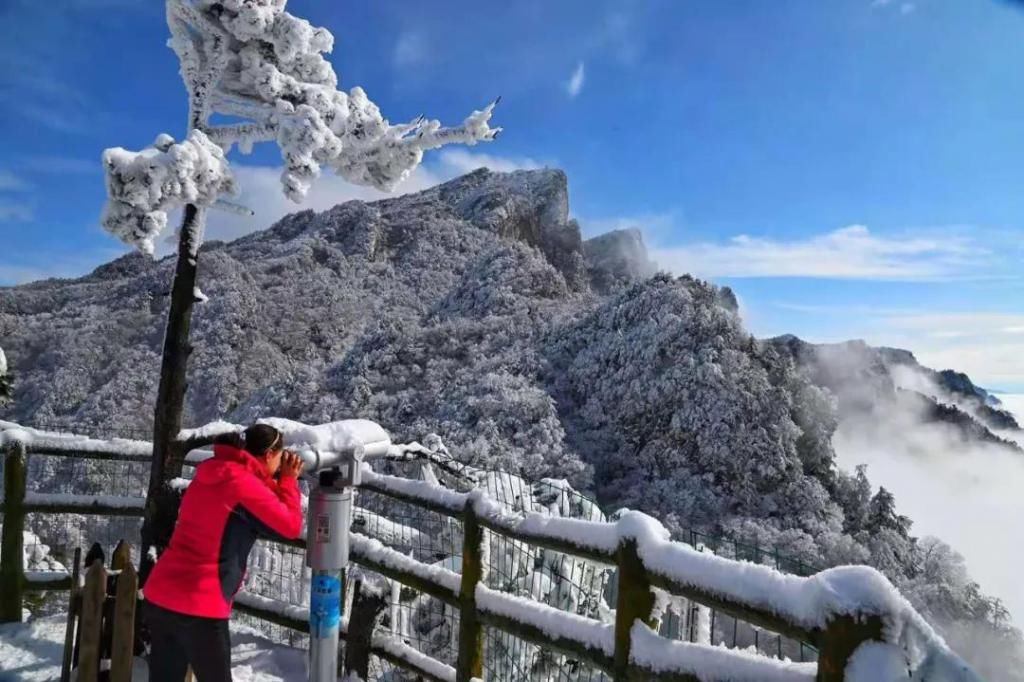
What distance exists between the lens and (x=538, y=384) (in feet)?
134

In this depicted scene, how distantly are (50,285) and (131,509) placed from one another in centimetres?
8067

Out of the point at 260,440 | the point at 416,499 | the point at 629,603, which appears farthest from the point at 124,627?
the point at 629,603

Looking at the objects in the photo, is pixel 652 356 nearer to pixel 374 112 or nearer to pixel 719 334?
pixel 719 334

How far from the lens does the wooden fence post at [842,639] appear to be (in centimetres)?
191

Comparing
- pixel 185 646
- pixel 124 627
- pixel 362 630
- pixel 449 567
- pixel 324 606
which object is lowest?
pixel 449 567

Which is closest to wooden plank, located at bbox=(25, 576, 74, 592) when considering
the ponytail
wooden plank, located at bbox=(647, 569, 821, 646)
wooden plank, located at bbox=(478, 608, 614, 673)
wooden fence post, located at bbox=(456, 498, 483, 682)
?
the ponytail

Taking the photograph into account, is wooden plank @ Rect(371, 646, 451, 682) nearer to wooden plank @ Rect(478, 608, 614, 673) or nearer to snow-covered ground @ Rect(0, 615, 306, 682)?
wooden plank @ Rect(478, 608, 614, 673)

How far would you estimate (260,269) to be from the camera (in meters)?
74.6

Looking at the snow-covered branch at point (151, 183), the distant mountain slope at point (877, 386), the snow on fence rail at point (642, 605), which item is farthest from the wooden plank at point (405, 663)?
the distant mountain slope at point (877, 386)

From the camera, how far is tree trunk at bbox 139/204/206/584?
4.83 meters

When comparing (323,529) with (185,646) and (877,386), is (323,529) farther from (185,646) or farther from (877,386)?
(877,386)

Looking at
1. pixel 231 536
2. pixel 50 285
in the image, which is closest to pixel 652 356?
pixel 231 536

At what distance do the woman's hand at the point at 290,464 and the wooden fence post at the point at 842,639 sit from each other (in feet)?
8.33

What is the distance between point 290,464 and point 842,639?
262cm
